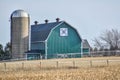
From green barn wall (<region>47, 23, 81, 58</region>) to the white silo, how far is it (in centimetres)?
446

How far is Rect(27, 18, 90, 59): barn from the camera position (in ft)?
204

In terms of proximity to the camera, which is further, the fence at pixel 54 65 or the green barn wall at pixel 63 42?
the green barn wall at pixel 63 42

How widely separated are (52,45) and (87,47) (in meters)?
11.7

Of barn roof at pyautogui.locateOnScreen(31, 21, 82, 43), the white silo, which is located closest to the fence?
barn roof at pyautogui.locateOnScreen(31, 21, 82, 43)

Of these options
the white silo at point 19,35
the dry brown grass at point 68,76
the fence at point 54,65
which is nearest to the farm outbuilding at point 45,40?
the white silo at point 19,35

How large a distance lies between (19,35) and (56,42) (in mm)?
6419

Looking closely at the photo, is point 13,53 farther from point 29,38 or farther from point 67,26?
point 67,26

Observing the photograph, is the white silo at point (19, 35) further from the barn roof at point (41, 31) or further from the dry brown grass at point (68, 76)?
the dry brown grass at point (68, 76)

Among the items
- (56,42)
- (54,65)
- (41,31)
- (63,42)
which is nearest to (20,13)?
(41,31)

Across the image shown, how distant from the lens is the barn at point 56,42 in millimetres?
62281

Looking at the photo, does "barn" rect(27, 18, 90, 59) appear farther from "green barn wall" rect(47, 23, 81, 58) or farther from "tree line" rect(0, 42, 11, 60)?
"tree line" rect(0, 42, 11, 60)

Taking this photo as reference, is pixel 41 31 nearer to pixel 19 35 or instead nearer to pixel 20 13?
pixel 19 35

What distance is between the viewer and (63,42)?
2522 inches

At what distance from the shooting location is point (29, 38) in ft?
213
